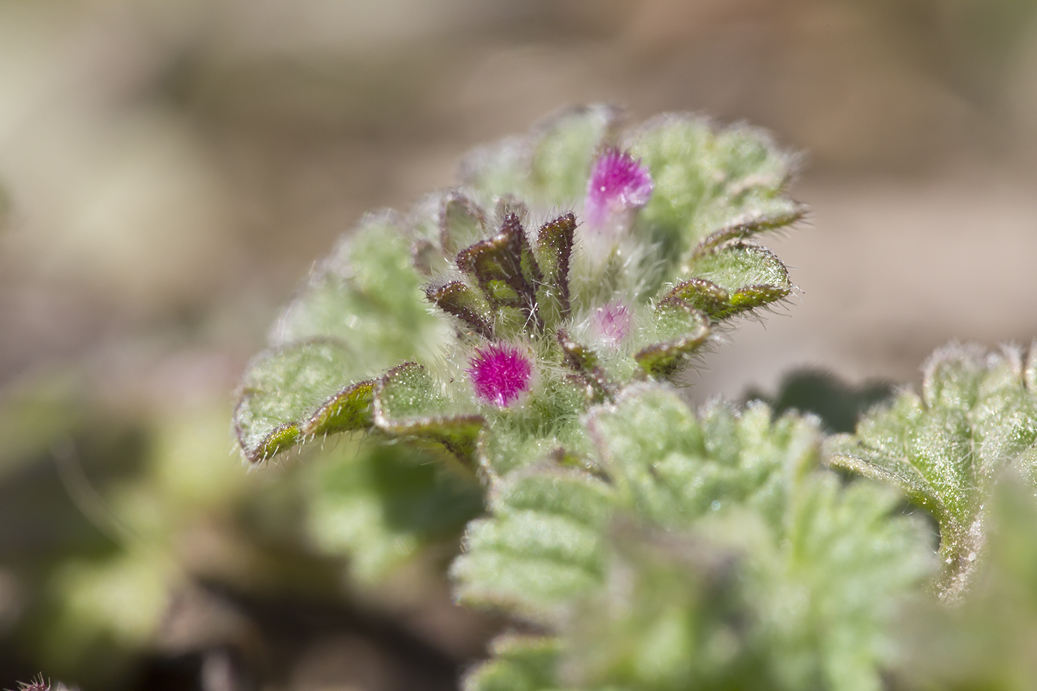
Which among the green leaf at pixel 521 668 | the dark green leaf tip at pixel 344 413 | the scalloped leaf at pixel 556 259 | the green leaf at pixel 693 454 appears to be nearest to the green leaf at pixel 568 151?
the scalloped leaf at pixel 556 259

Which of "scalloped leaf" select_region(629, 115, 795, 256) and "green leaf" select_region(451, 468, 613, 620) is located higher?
"scalloped leaf" select_region(629, 115, 795, 256)

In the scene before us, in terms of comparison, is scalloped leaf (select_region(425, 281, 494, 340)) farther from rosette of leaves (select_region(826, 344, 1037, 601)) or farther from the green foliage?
the green foliage

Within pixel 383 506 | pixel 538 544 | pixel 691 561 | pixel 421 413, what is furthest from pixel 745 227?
pixel 383 506

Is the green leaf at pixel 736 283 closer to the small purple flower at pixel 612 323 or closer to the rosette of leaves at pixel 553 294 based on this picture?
the rosette of leaves at pixel 553 294

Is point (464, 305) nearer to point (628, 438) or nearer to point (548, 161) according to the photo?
point (628, 438)

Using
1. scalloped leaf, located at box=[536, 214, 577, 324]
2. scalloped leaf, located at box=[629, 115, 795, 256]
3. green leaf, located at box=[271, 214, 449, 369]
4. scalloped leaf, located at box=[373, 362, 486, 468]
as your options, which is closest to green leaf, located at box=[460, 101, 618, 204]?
scalloped leaf, located at box=[629, 115, 795, 256]

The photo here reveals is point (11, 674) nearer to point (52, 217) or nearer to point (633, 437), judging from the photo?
point (633, 437)

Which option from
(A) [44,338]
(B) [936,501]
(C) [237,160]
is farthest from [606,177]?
(C) [237,160]
